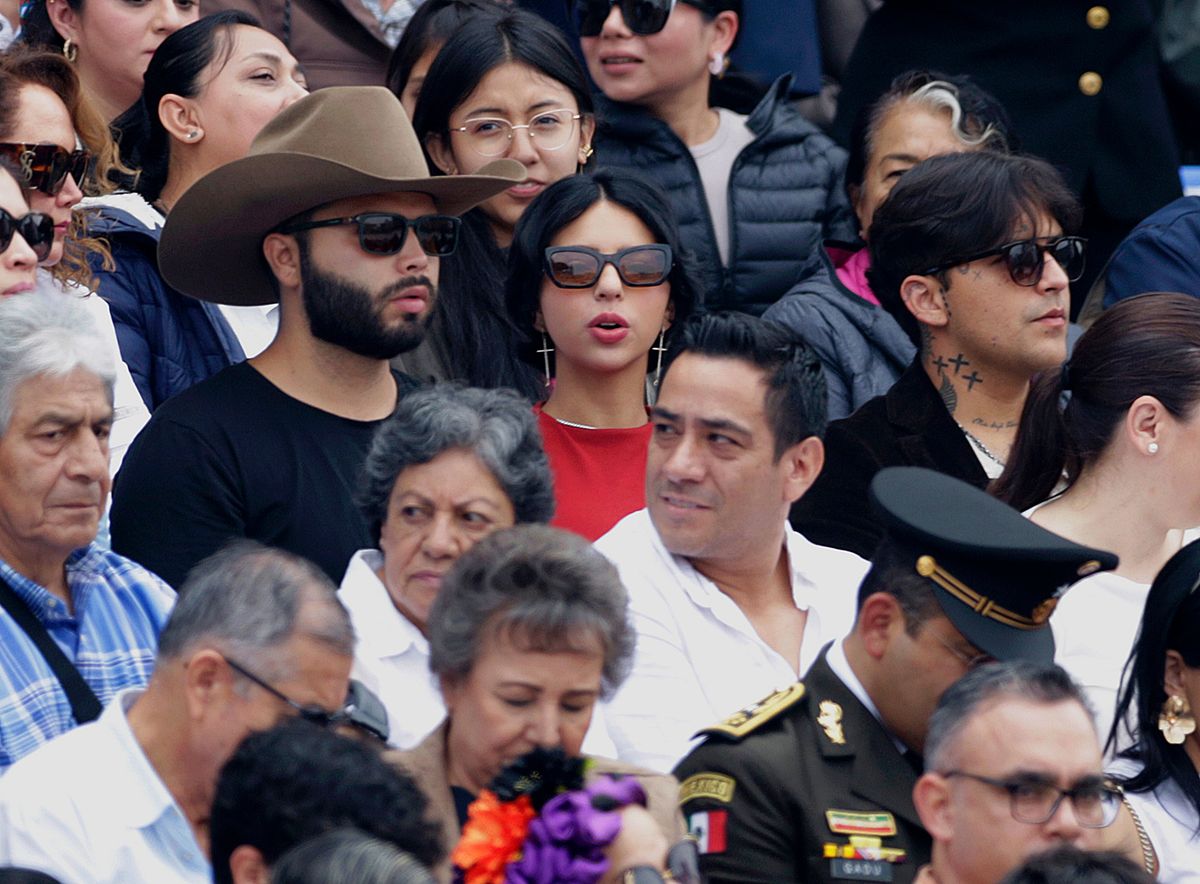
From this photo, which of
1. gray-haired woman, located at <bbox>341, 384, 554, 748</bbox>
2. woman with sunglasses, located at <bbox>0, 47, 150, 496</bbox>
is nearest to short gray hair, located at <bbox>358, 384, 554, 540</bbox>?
gray-haired woman, located at <bbox>341, 384, 554, 748</bbox>

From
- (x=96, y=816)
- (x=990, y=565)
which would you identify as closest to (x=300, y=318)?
(x=96, y=816)

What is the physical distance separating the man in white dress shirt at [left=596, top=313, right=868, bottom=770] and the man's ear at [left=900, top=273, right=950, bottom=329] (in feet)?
3.05

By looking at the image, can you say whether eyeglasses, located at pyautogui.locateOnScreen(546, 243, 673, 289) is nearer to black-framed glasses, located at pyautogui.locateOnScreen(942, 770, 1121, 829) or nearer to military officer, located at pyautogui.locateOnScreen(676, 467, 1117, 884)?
A: military officer, located at pyautogui.locateOnScreen(676, 467, 1117, 884)

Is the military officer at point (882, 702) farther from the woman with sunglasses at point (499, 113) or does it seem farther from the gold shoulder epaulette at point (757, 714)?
the woman with sunglasses at point (499, 113)

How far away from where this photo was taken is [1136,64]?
824 cm

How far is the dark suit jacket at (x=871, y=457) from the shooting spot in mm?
5922

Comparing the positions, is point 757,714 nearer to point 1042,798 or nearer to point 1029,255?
point 1042,798

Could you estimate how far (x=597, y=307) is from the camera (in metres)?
5.88

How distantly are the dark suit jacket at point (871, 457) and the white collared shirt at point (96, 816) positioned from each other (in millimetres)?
2384

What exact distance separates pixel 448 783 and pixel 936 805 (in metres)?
0.92

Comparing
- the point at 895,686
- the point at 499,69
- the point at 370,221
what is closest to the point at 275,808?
the point at 895,686

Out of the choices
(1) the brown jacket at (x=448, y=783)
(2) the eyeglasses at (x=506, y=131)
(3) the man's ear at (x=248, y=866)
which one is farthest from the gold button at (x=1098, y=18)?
(3) the man's ear at (x=248, y=866)

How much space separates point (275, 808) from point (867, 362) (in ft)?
12.6

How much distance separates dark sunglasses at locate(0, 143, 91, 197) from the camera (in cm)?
587
